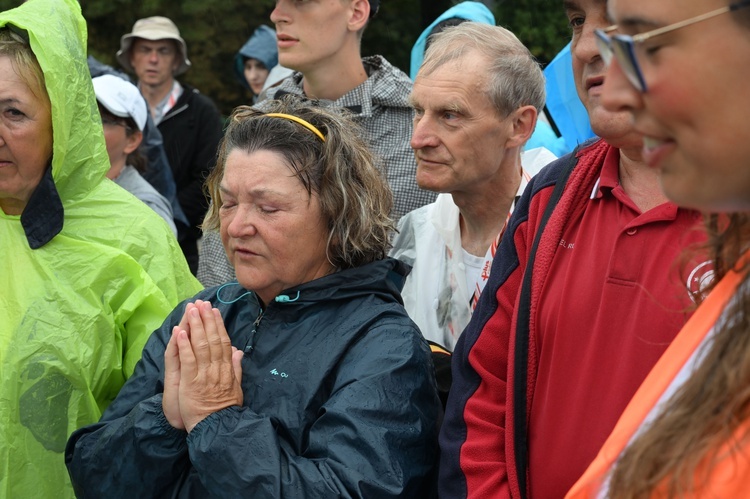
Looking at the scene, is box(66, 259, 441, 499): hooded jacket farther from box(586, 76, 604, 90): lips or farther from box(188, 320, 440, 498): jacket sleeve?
box(586, 76, 604, 90): lips

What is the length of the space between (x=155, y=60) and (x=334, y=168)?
15.1ft

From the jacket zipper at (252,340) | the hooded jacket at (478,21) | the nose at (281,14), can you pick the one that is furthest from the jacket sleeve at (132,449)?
the hooded jacket at (478,21)

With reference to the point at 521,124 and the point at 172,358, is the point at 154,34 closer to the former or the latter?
the point at 521,124

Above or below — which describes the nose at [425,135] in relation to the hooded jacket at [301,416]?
above

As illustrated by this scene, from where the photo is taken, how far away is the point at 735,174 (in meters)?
1.20

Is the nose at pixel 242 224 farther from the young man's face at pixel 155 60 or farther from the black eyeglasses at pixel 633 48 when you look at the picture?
the young man's face at pixel 155 60

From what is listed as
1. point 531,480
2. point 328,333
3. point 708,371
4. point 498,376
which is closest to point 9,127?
point 328,333

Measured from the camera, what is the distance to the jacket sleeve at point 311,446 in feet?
7.09

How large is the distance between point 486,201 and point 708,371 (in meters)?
1.98

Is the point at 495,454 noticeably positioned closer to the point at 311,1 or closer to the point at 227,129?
the point at 227,129

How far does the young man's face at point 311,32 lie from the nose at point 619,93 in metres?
3.00

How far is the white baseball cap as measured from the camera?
186 inches

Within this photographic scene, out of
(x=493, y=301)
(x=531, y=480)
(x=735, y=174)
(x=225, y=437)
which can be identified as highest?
(x=735, y=174)

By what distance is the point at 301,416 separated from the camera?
232cm
